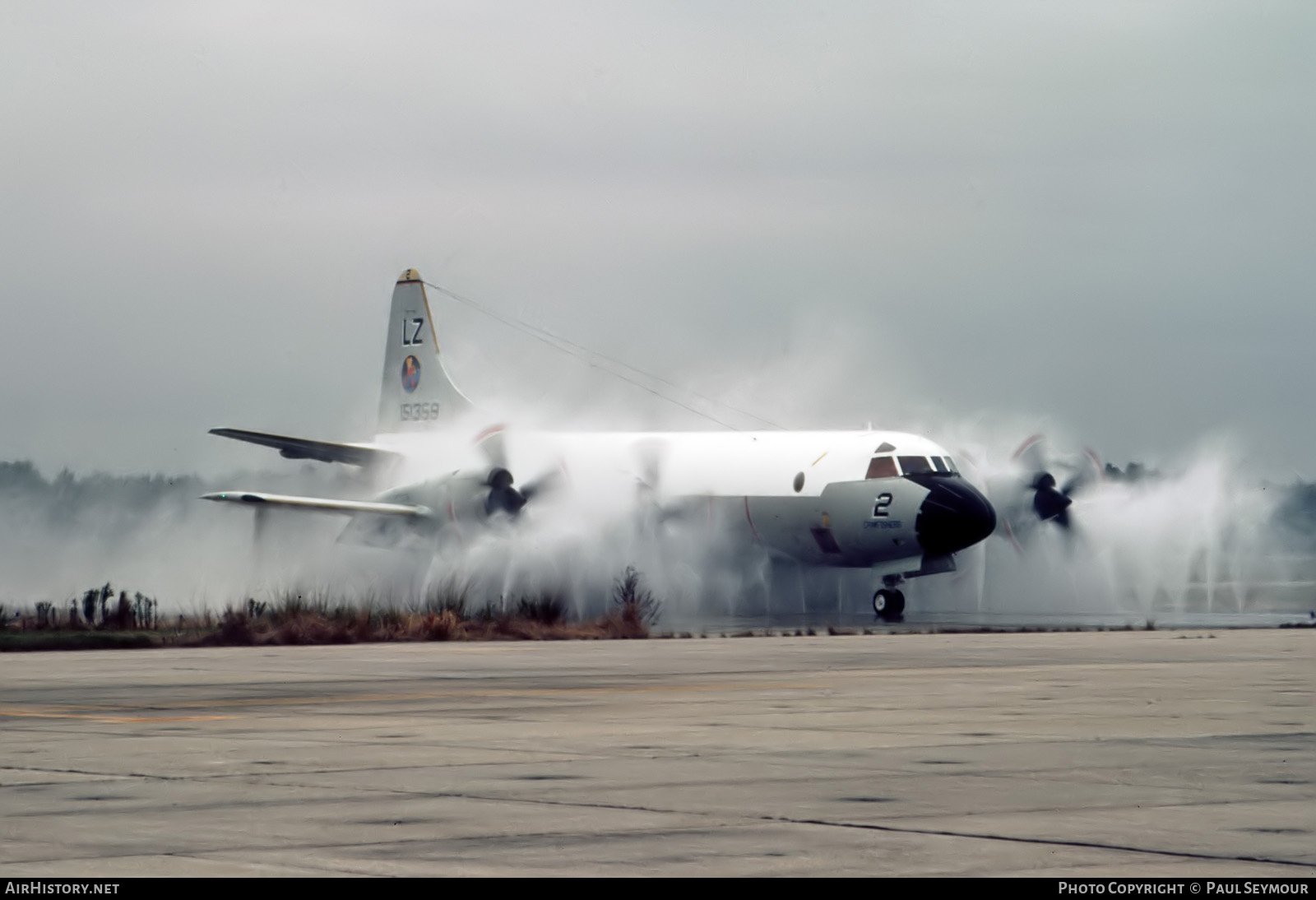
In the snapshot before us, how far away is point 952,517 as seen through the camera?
41.4 metres

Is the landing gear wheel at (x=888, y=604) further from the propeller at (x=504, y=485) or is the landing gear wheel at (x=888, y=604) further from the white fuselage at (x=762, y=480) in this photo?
the propeller at (x=504, y=485)

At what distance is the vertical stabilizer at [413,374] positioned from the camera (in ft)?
186

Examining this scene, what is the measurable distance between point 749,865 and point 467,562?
Answer: 40232mm

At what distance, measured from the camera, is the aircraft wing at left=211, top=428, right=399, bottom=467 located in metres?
47.3

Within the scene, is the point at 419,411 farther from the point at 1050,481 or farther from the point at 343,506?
the point at 1050,481

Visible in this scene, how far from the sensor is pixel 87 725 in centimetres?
1405

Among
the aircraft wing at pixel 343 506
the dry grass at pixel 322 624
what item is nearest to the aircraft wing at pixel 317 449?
the aircraft wing at pixel 343 506

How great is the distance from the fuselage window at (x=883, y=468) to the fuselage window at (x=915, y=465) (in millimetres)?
196

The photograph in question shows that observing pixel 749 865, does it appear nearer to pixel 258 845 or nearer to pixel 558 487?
pixel 258 845

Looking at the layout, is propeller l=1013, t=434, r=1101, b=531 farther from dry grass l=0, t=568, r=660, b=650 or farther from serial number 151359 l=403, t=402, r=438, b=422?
serial number 151359 l=403, t=402, r=438, b=422

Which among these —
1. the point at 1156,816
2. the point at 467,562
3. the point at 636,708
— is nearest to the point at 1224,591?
the point at 467,562

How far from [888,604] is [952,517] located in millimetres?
3055

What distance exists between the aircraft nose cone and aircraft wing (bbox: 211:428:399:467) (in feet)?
54.9

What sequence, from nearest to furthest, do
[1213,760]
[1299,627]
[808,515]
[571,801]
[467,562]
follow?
[571,801]
[1213,760]
[1299,627]
[808,515]
[467,562]
